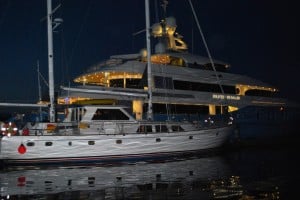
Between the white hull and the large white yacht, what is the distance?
7.30 meters

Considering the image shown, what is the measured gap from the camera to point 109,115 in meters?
21.5

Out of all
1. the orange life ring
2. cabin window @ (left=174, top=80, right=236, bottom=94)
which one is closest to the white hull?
the orange life ring

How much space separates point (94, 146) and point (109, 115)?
7.99ft

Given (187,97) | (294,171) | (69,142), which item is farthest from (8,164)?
(187,97)

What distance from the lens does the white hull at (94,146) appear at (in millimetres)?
18688

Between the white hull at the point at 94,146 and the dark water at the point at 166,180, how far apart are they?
67cm

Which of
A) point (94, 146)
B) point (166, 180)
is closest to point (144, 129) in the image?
point (94, 146)

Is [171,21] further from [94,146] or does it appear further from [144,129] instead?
[94,146]

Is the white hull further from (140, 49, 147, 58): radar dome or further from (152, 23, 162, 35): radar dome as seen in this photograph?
(152, 23, 162, 35): radar dome

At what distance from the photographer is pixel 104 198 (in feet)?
38.2

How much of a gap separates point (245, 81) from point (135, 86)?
49.3ft

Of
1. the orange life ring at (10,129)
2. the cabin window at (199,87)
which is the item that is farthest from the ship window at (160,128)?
the cabin window at (199,87)

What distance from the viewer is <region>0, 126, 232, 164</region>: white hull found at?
18688 millimetres

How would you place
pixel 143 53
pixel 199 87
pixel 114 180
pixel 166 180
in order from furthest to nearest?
pixel 143 53, pixel 199 87, pixel 114 180, pixel 166 180
